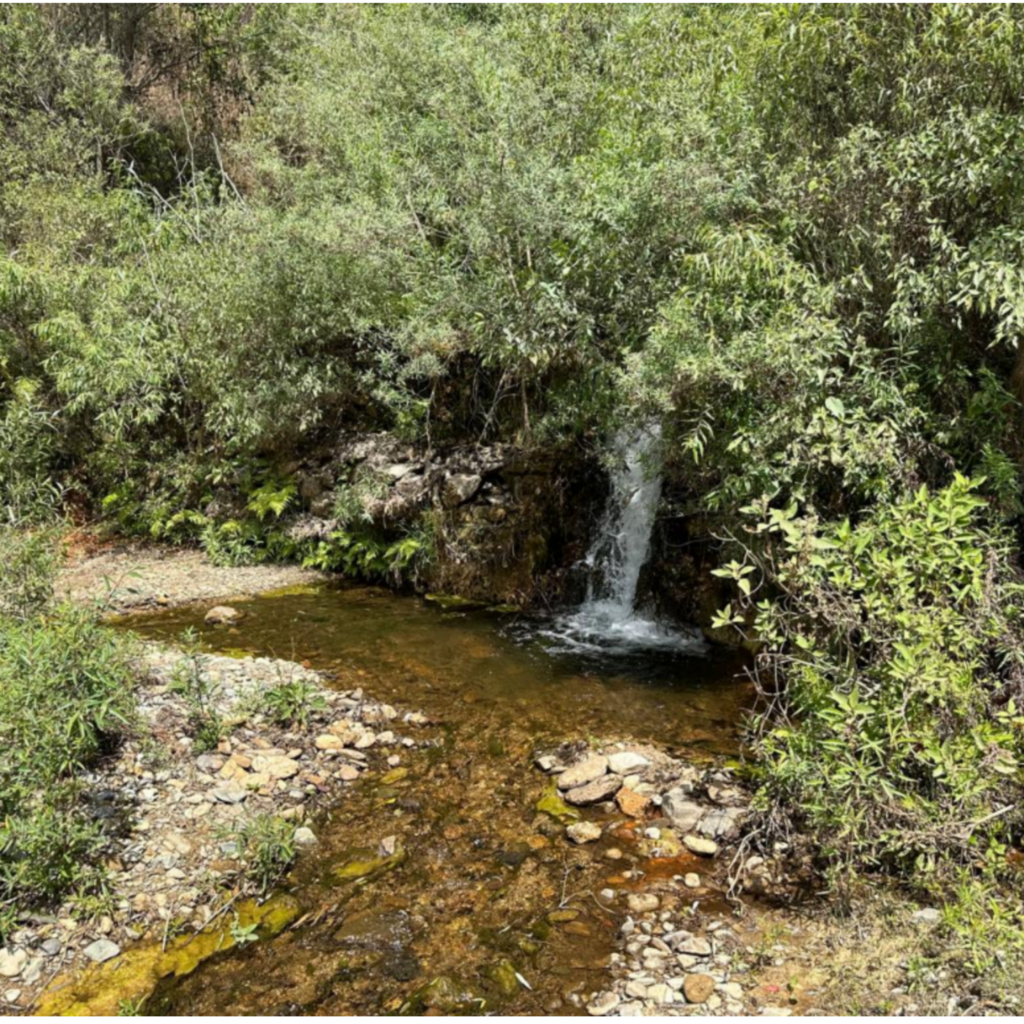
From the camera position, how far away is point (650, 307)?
823 cm

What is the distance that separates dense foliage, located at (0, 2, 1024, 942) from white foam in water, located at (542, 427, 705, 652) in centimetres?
88

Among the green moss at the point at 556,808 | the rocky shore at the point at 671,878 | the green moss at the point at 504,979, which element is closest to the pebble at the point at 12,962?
the green moss at the point at 504,979

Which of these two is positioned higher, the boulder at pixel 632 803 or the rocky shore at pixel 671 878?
the rocky shore at pixel 671 878

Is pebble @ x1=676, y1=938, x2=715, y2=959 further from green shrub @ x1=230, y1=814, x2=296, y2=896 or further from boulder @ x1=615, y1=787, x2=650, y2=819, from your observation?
green shrub @ x1=230, y1=814, x2=296, y2=896

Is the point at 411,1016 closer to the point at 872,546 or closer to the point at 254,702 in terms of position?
the point at 254,702

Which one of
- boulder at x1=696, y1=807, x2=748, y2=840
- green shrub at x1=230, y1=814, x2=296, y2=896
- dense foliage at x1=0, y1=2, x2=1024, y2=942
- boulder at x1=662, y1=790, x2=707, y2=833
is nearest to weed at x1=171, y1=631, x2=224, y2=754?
green shrub at x1=230, y1=814, x2=296, y2=896

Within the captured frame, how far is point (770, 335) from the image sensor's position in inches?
230

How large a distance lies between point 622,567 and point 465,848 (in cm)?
561

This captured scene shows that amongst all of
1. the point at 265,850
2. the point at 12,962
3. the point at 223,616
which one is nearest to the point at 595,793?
the point at 265,850

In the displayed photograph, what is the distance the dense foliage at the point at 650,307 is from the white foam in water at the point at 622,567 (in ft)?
2.88

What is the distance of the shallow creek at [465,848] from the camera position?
3.97m

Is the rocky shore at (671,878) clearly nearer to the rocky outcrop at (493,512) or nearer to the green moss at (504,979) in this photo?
the green moss at (504,979)

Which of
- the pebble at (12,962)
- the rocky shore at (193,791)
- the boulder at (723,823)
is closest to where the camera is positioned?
the pebble at (12,962)

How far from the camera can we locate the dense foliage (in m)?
4.78
